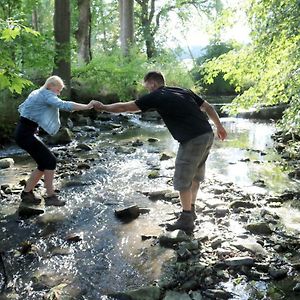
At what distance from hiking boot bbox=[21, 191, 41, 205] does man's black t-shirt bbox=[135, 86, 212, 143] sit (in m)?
2.91

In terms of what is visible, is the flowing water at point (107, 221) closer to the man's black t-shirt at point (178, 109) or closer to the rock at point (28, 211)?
the rock at point (28, 211)

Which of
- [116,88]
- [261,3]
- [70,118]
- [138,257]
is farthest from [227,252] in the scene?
[116,88]

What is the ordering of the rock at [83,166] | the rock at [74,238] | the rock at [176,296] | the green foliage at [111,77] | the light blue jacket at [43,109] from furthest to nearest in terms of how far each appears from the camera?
the green foliage at [111,77], the rock at [83,166], the light blue jacket at [43,109], the rock at [74,238], the rock at [176,296]


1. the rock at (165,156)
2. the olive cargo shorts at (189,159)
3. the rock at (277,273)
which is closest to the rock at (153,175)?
the rock at (165,156)

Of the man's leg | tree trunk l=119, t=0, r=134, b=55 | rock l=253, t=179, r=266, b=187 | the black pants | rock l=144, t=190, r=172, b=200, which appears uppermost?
tree trunk l=119, t=0, r=134, b=55

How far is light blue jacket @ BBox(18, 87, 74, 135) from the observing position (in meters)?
6.99

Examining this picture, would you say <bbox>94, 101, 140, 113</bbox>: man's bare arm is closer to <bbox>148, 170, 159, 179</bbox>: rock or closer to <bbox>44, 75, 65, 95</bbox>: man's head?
<bbox>44, 75, 65, 95</bbox>: man's head

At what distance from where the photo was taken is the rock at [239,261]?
502 cm

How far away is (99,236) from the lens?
6.11 m

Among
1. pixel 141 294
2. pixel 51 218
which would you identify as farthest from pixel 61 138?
pixel 141 294

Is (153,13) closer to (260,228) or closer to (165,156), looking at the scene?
(165,156)

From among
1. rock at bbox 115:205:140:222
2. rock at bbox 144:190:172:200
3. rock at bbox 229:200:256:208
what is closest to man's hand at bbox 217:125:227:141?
rock at bbox 229:200:256:208

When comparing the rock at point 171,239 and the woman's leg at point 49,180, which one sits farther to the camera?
the woman's leg at point 49,180

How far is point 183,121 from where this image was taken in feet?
19.4
